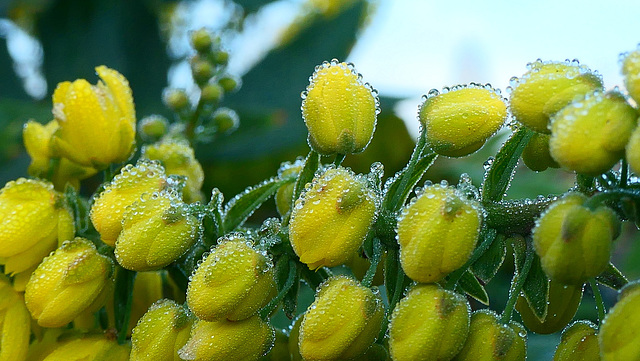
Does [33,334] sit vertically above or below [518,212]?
below

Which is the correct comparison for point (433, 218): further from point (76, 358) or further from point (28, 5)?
point (28, 5)

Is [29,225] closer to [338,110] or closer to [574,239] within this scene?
[338,110]

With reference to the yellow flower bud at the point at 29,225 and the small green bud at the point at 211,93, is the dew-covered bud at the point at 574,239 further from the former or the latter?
the small green bud at the point at 211,93

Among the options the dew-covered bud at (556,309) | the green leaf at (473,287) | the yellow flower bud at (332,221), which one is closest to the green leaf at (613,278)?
the dew-covered bud at (556,309)

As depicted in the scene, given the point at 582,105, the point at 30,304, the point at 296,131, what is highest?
the point at 582,105

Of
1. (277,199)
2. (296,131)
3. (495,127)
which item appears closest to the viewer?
(495,127)

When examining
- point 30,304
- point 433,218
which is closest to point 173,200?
point 30,304

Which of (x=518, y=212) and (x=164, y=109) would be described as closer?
(x=518, y=212)
